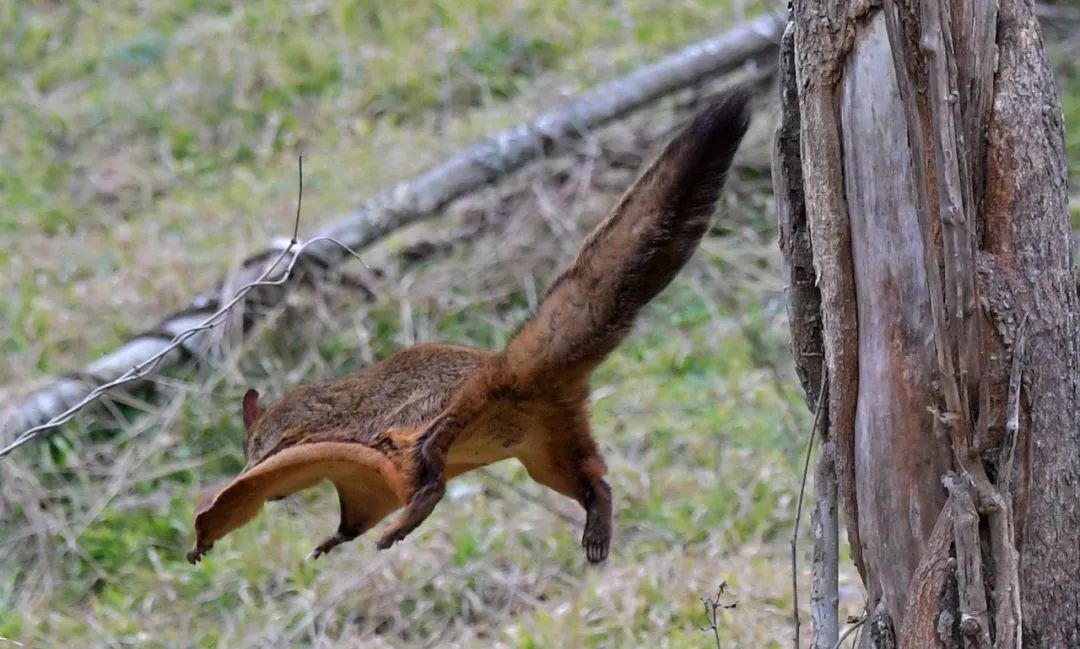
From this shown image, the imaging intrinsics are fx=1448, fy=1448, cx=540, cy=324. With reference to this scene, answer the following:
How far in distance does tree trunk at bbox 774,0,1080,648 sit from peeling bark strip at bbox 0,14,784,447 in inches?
121

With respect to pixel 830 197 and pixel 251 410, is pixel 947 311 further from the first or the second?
pixel 251 410

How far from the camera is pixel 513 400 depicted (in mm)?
2426

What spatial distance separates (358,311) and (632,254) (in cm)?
322

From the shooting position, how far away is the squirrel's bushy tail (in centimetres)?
213

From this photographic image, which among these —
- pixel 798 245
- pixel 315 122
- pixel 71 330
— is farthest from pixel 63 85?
pixel 798 245

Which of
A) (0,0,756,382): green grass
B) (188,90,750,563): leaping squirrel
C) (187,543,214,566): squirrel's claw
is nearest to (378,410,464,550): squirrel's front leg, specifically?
(188,90,750,563): leaping squirrel

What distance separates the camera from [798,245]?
2.32 meters

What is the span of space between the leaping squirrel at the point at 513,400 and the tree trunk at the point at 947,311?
19 centimetres

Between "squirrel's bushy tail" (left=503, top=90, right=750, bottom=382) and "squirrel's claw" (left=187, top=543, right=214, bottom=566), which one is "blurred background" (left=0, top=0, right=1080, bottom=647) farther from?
"squirrel's bushy tail" (left=503, top=90, right=750, bottom=382)

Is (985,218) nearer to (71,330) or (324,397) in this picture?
(324,397)

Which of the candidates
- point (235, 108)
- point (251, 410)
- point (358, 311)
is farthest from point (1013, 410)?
point (235, 108)

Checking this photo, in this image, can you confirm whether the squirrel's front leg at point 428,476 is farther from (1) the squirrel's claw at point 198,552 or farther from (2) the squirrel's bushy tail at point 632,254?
(1) the squirrel's claw at point 198,552

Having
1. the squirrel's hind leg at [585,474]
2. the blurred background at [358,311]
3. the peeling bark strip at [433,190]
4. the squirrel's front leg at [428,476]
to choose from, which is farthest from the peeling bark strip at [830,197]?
the peeling bark strip at [433,190]

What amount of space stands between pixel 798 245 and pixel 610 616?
1527mm
